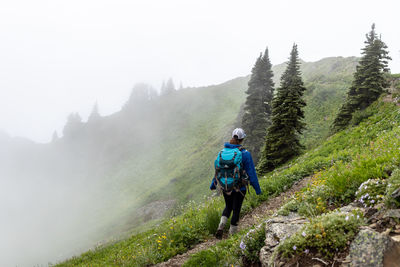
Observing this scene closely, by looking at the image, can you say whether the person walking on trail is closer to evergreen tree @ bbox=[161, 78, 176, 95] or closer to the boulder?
the boulder

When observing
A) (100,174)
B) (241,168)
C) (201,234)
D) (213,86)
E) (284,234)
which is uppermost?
(213,86)

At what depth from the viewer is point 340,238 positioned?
10.6 ft

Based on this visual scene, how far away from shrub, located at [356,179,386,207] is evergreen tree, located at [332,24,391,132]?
1845 cm

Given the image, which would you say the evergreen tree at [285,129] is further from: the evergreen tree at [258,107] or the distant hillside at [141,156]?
the evergreen tree at [258,107]

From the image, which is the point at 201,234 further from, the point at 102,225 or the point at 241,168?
the point at 102,225

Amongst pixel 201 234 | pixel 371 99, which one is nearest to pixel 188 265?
pixel 201 234

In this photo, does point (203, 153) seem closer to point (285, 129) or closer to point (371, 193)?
point (285, 129)

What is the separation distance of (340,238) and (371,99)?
2115 cm

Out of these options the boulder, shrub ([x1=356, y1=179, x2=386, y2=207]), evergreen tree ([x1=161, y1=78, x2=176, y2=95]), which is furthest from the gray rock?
evergreen tree ([x1=161, y1=78, x2=176, y2=95])

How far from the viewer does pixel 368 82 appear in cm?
2016

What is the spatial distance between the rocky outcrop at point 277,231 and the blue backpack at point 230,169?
1.61m

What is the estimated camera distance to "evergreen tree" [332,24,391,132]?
19916 millimetres

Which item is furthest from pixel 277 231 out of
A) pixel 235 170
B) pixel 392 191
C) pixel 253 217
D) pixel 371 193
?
pixel 253 217

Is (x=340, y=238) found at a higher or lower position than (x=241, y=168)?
lower
